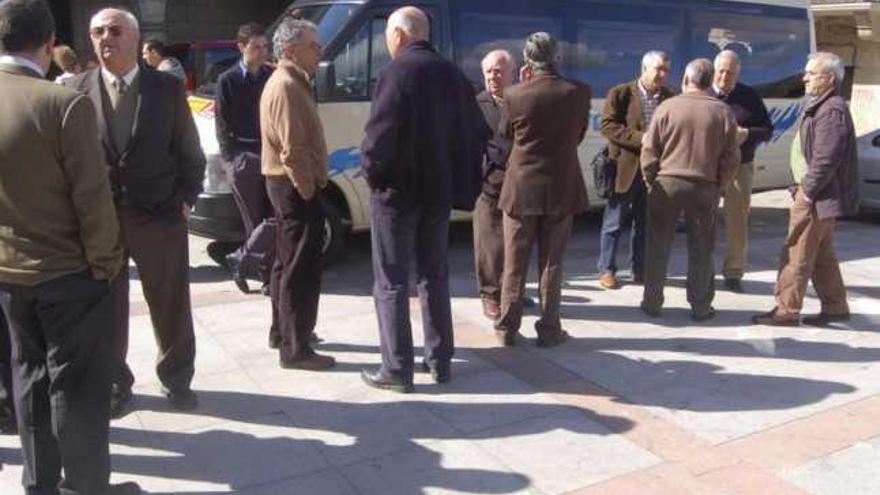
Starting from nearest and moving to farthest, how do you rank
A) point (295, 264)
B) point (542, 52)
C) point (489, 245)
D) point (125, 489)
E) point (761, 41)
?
point (125, 489) < point (295, 264) < point (542, 52) < point (489, 245) < point (761, 41)

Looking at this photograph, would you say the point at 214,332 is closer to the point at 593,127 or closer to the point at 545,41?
the point at 545,41

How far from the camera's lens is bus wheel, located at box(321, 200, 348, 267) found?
6605 mm

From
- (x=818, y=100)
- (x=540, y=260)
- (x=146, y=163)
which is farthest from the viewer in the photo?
(x=818, y=100)

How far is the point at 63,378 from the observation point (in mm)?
2875

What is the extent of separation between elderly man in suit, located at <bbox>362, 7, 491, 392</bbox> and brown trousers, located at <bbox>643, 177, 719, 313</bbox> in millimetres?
1554

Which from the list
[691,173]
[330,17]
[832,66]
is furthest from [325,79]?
[832,66]

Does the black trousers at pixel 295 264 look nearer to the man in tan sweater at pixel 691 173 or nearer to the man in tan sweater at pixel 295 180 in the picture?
the man in tan sweater at pixel 295 180

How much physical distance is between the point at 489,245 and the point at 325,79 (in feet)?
5.78

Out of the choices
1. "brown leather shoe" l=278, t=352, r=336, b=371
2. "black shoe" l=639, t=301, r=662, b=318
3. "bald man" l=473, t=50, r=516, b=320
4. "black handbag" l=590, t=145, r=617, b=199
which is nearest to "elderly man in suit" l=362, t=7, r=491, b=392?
"brown leather shoe" l=278, t=352, r=336, b=371

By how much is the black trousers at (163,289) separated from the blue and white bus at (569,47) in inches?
93.3

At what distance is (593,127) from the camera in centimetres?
772

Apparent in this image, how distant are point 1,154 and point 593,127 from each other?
5799 mm

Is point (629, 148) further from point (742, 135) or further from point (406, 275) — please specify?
point (406, 275)

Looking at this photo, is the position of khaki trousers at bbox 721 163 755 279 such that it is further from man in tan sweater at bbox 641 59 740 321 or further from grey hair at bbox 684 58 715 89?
grey hair at bbox 684 58 715 89
